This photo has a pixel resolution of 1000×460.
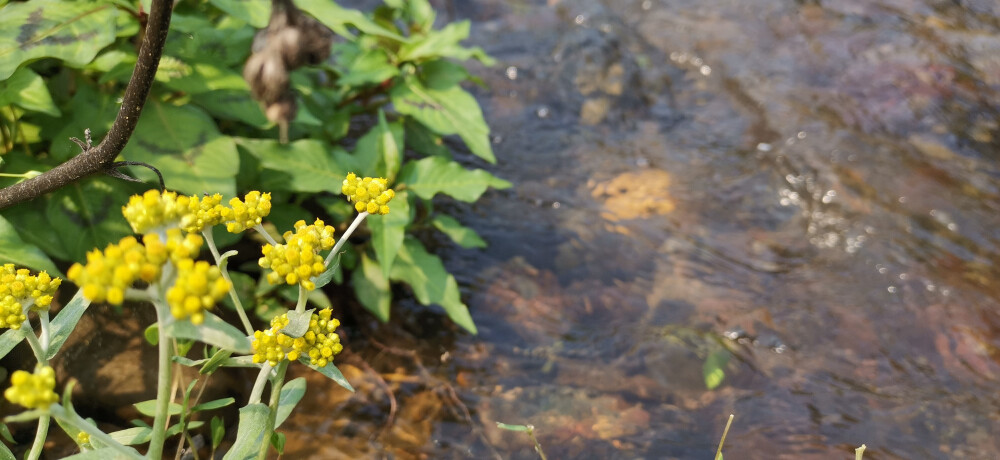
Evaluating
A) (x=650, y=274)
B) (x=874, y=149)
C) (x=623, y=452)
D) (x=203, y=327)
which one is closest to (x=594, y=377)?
(x=623, y=452)

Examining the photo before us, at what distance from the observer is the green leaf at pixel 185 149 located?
203cm

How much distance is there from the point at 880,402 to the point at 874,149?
2054mm

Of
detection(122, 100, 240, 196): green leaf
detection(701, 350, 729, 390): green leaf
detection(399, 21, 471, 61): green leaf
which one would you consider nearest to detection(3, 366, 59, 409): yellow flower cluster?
detection(122, 100, 240, 196): green leaf

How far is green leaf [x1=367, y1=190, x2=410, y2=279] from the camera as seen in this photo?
2.20m

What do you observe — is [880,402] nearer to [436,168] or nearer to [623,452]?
[623,452]

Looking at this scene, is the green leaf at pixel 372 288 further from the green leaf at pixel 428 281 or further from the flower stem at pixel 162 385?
the flower stem at pixel 162 385

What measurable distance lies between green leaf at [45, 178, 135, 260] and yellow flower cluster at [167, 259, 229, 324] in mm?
1265

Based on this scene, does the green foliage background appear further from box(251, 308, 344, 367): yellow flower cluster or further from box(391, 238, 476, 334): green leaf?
box(251, 308, 344, 367): yellow flower cluster

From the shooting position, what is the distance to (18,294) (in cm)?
125

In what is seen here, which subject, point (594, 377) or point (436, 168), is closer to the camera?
point (436, 168)

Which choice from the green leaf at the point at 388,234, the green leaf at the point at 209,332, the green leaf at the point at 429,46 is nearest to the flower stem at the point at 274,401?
the green leaf at the point at 209,332

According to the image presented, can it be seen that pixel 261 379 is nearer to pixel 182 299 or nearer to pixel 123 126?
pixel 182 299

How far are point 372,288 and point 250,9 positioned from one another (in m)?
1.02

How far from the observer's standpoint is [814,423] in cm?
255
